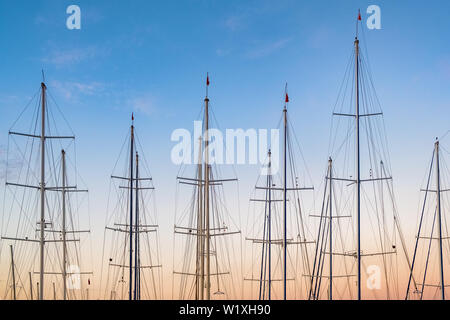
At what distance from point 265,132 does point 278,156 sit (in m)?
2.66

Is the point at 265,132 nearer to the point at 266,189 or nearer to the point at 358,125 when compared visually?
the point at 266,189

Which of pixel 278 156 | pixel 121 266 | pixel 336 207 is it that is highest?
pixel 278 156

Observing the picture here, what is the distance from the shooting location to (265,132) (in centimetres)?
5622

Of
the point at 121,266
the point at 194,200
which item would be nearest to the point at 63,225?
the point at 121,266

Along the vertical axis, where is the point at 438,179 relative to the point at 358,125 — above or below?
below

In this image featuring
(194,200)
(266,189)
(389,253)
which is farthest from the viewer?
(266,189)
